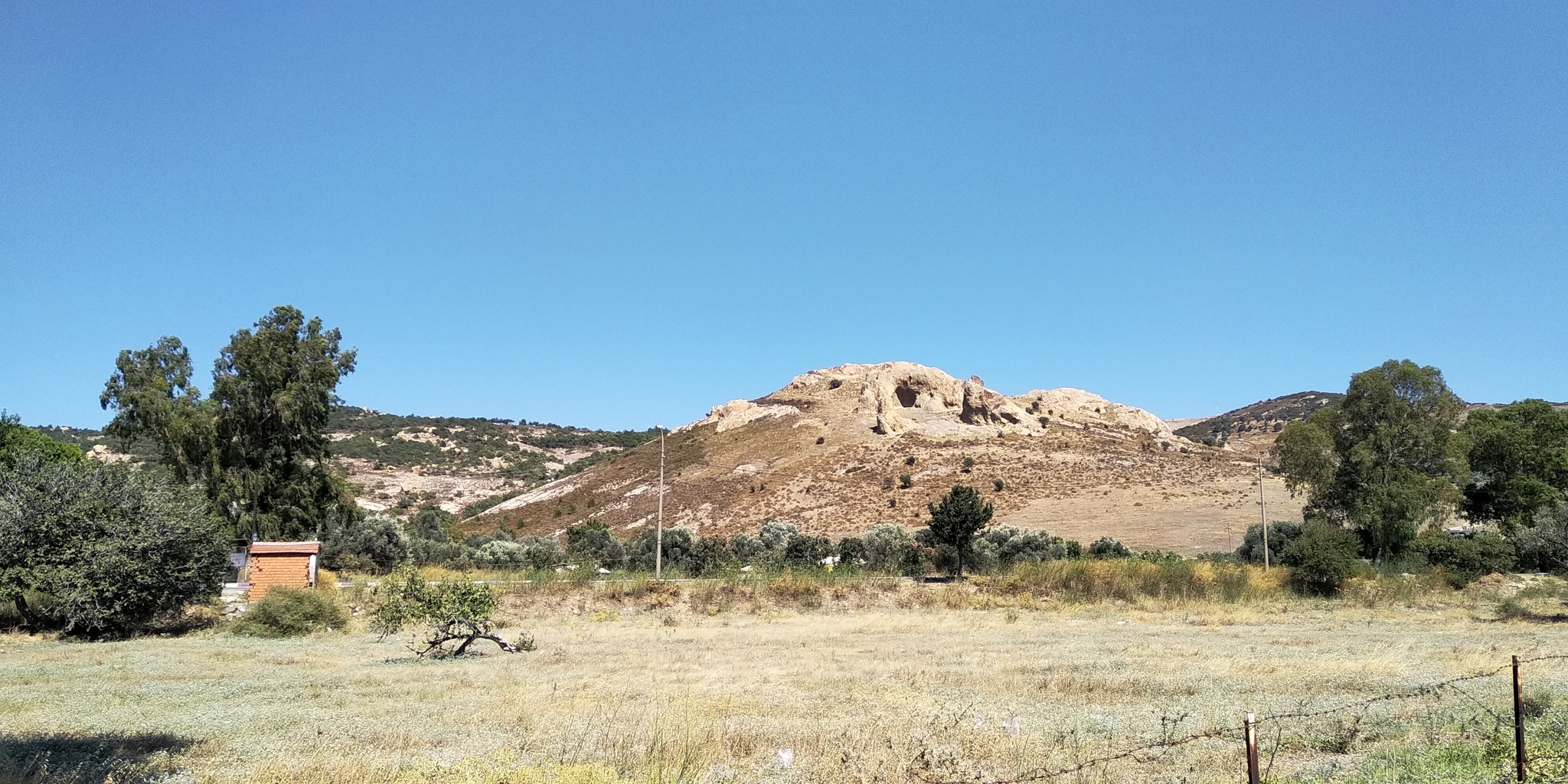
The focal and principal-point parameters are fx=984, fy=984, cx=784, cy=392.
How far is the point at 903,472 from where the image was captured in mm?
77500

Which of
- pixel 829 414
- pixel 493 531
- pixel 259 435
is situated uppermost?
pixel 829 414

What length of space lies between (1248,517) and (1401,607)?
29.9 metres

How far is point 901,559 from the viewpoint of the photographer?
4488 centimetres

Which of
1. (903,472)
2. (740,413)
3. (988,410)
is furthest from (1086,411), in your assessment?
(903,472)

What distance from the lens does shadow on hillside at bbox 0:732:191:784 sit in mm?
8125

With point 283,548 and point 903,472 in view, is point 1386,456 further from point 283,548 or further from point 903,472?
point 283,548

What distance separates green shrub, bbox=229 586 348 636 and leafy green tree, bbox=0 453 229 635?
1778mm

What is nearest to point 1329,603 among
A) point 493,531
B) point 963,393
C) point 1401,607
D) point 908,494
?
point 1401,607

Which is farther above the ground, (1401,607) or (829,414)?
(829,414)

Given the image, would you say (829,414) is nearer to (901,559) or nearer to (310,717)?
(901,559)

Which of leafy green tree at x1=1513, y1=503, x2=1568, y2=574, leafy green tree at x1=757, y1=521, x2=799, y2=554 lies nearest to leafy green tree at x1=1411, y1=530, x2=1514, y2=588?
leafy green tree at x1=1513, y1=503, x2=1568, y2=574

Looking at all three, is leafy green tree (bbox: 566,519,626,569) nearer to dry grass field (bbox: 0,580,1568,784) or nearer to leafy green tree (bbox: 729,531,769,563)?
leafy green tree (bbox: 729,531,769,563)

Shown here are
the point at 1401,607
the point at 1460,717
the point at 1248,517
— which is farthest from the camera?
the point at 1248,517

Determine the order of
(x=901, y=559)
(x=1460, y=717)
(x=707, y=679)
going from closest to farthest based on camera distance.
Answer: (x=1460, y=717), (x=707, y=679), (x=901, y=559)
